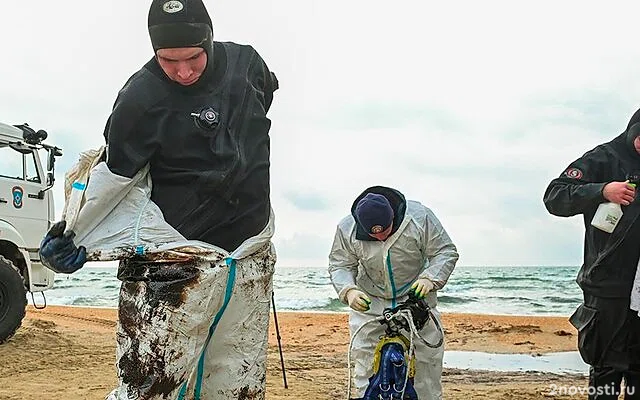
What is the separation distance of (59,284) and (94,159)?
30.2 metres

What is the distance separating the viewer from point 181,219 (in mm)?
2586

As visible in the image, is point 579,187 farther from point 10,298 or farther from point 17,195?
point 17,195

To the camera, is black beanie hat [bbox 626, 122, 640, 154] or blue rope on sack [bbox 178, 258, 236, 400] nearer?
blue rope on sack [bbox 178, 258, 236, 400]

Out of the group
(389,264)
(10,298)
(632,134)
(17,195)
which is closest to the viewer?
(632,134)

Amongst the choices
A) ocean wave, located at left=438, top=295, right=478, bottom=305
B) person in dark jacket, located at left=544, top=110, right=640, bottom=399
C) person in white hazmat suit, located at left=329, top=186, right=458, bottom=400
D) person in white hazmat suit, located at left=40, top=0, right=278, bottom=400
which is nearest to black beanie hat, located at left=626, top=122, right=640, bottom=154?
person in dark jacket, located at left=544, top=110, right=640, bottom=399

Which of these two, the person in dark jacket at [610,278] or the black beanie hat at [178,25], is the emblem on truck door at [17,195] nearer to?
the person in dark jacket at [610,278]

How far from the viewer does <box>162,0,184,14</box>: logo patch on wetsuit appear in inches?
101

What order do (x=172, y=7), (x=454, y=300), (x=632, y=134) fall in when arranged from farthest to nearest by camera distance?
(x=454, y=300) → (x=632, y=134) → (x=172, y=7)

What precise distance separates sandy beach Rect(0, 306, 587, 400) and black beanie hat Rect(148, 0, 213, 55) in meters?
4.36

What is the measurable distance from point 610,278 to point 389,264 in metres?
1.21

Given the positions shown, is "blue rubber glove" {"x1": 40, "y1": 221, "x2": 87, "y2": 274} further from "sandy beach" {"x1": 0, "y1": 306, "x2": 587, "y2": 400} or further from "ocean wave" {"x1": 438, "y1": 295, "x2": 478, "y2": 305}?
"ocean wave" {"x1": 438, "y1": 295, "x2": 478, "y2": 305}

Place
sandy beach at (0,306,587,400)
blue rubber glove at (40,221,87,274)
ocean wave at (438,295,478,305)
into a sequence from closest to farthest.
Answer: blue rubber glove at (40,221,87,274)
sandy beach at (0,306,587,400)
ocean wave at (438,295,478,305)

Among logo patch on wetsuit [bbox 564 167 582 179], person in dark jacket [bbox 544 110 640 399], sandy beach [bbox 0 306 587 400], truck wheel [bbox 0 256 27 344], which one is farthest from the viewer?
truck wheel [bbox 0 256 27 344]

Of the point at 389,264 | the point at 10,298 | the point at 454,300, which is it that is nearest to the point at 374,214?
the point at 389,264
